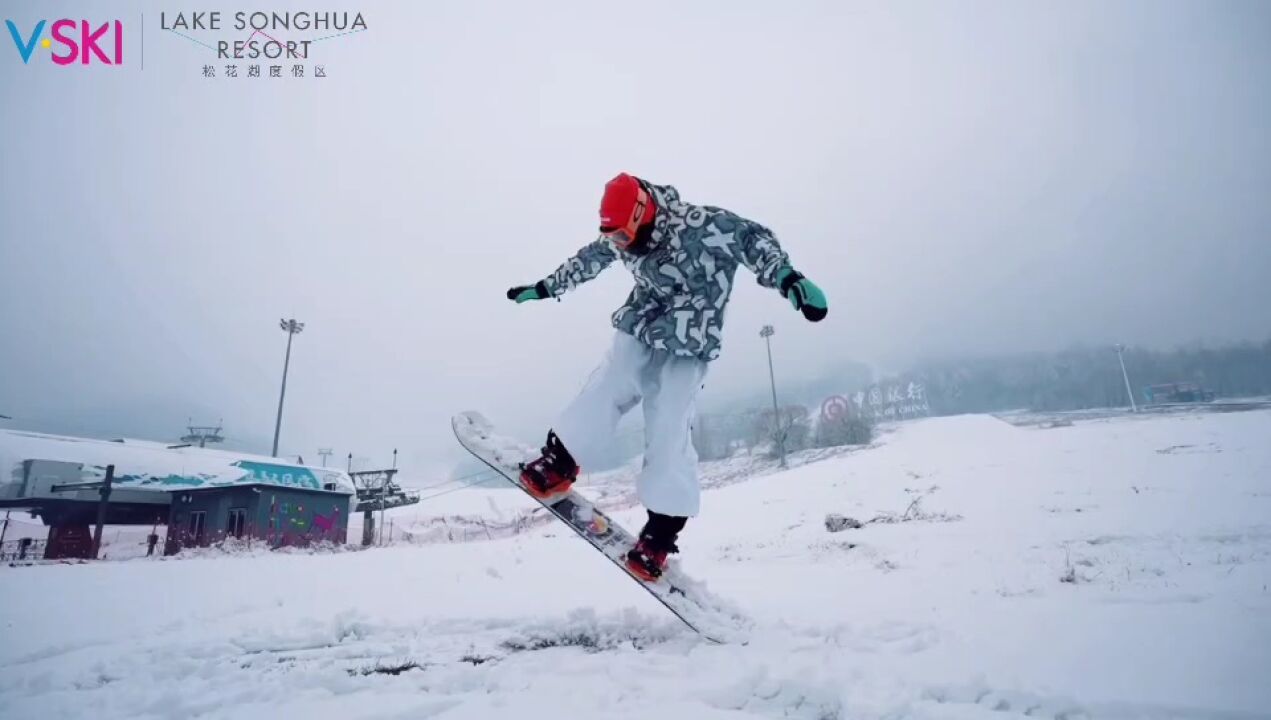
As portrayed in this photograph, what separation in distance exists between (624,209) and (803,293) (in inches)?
46.3

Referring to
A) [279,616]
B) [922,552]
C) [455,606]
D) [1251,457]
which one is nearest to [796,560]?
[922,552]

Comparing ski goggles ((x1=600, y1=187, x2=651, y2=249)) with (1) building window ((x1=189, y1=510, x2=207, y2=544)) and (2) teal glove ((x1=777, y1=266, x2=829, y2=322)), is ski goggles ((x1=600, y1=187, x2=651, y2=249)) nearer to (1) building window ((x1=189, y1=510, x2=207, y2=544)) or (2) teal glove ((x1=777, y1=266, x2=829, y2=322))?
(2) teal glove ((x1=777, y1=266, x2=829, y2=322))

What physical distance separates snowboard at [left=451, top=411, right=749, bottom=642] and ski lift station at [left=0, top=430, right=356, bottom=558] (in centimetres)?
2402

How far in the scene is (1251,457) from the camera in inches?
517

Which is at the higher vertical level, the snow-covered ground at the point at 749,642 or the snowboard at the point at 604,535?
the snowboard at the point at 604,535

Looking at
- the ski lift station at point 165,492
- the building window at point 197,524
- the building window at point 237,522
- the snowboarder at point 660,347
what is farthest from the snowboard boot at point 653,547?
the building window at point 197,524

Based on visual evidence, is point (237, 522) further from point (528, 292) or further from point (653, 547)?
point (653, 547)

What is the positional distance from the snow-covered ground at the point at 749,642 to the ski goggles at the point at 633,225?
2.34 meters

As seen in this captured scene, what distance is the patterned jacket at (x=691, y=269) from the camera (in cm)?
316

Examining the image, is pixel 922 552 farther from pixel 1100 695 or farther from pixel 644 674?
pixel 644 674

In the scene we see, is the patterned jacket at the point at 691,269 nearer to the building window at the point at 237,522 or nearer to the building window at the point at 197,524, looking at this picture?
the building window at the point at 237,522

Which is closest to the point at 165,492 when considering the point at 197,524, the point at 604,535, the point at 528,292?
the point at 197,524

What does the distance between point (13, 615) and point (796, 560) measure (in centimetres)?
781

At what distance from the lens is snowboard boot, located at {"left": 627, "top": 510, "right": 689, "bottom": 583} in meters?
3.07
